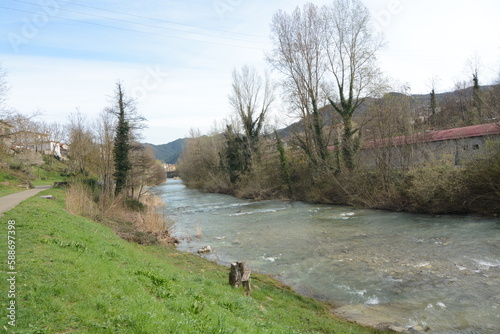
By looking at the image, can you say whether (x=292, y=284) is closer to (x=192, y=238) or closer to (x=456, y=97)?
(x=192, y=238)

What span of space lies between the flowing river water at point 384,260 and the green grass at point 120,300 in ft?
5.70

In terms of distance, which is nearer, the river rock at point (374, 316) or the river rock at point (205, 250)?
the river rock at point (374, 316)

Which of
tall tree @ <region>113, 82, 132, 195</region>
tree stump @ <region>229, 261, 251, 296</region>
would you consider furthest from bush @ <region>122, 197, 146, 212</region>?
tree stump @ <region>229, 261, 251, 296</region>

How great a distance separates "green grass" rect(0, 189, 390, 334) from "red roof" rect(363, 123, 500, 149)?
73.7 ft

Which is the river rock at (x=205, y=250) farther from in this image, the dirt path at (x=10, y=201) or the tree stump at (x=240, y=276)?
the dirt path at (x=10, y=201)

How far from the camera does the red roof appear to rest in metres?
29.0

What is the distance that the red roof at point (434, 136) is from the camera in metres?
29.0

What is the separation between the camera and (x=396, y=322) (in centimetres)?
920

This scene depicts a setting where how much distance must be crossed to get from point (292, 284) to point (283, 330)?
5.81m

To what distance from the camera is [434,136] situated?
104ft

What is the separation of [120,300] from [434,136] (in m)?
32.3

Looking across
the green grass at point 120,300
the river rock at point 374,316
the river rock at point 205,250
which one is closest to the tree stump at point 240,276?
the green grass at point 120,300

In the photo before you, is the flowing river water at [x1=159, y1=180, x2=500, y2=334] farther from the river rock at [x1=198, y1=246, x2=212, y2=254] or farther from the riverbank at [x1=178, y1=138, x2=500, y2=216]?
the riverbank at [x1=178, y1=138, x2=500, y2=216]

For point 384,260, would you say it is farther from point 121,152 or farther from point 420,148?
point 121,152
